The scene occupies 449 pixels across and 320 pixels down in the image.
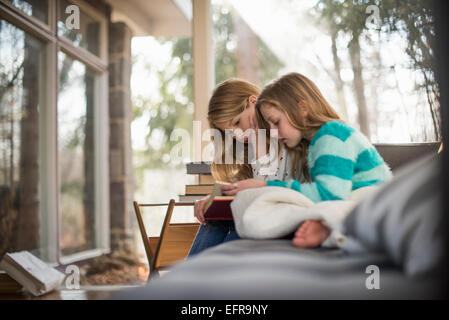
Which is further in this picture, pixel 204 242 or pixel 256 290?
pixel 204 242

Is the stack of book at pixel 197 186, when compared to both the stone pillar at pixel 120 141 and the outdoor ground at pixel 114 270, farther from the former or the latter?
the stone pillar at pixel 120 141

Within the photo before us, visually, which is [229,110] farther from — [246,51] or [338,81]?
[246,51]

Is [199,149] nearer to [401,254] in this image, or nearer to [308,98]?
[308,98]

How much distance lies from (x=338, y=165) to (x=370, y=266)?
18.9 inches

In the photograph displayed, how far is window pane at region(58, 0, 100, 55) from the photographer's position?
136 inches

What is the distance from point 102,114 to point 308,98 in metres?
3.32

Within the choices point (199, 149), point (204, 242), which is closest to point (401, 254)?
point (204, 242)

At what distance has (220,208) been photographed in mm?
1087

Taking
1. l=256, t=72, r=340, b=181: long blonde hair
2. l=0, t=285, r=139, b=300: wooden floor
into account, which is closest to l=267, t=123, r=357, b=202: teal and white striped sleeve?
l=256, t=72, r=340, b=181: long blonde hair

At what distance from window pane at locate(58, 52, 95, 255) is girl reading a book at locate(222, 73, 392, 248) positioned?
2636 mm

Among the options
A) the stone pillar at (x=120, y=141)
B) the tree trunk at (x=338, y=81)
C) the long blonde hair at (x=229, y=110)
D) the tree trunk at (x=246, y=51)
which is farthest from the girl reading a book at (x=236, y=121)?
the stone pillar at (x=120, y=141)

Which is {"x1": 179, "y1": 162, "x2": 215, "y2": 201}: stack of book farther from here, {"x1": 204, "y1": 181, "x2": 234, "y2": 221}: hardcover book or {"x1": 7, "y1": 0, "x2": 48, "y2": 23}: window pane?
{"x1": 7, "y1": 0, "x2": 48, "y2": 23}: window pane

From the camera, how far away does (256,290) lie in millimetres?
443

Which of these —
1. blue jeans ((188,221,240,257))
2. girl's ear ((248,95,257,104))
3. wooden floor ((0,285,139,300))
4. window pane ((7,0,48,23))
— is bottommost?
wooden floor ((0,285,139,300))
